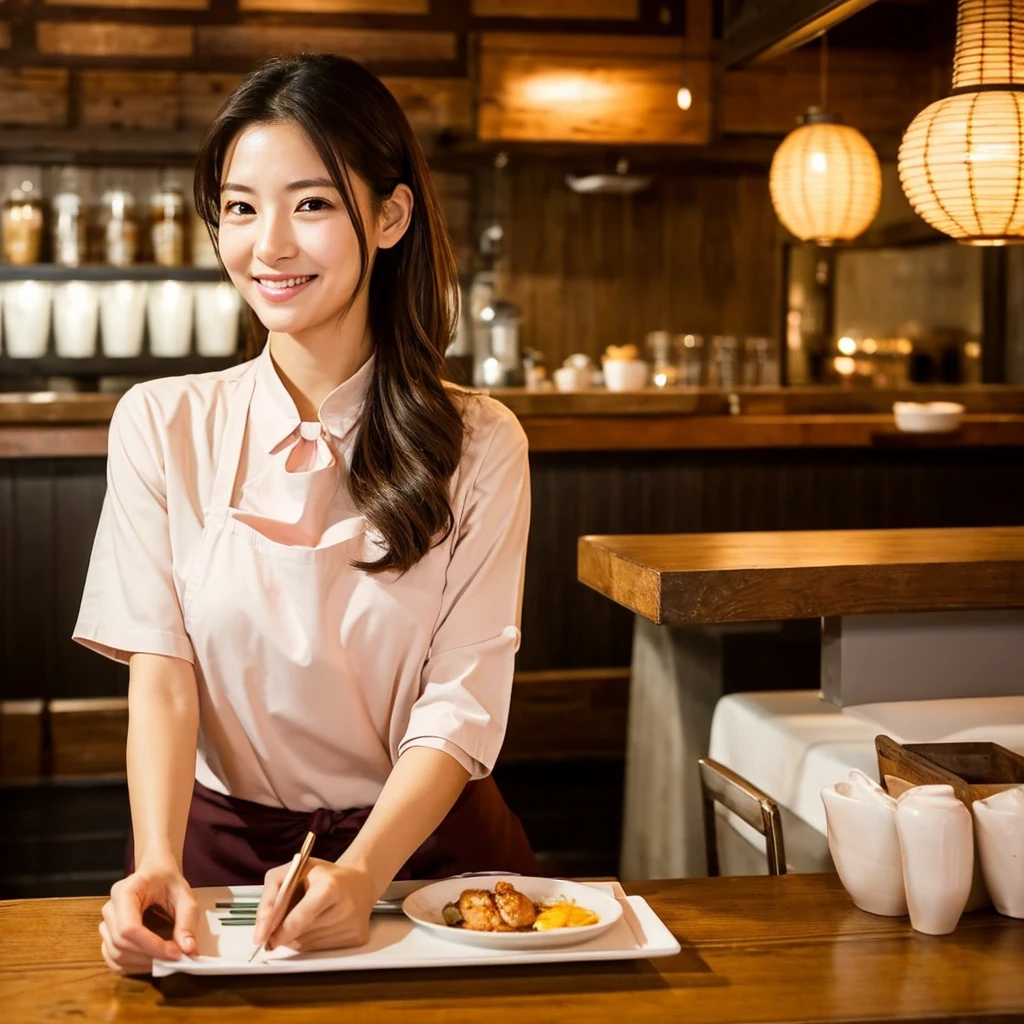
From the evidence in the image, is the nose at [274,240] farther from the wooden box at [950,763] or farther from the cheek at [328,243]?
the wooden box at [950,763]

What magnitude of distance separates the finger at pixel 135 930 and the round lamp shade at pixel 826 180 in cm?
371

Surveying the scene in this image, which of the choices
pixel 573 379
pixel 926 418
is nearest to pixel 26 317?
pixel 573 379

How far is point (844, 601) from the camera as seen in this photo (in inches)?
79.0

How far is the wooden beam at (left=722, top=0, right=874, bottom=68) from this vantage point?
2766mm

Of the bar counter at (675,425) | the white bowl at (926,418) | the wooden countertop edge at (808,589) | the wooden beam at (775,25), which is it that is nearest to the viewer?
the wooden countertop edge at (808,589)

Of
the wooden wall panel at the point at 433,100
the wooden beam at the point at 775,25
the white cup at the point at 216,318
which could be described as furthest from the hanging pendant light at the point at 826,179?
the white cup at the point at 216,318

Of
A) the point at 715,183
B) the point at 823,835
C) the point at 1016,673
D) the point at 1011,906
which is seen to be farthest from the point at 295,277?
the point at 715,183

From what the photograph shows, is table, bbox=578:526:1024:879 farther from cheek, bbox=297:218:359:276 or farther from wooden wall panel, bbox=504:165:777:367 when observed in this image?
wooden wall panel, bbox=504:165:777:367

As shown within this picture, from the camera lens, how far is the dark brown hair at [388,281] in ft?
4.99

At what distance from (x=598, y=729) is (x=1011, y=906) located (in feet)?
10.3

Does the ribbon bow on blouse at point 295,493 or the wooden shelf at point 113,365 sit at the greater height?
the wooden shelf at point 113,365

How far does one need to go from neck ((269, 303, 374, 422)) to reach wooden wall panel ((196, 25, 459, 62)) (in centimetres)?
429

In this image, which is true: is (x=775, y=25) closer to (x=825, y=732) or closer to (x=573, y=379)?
(x=825, y=732)

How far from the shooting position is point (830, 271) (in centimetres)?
688
